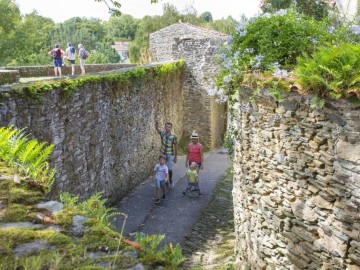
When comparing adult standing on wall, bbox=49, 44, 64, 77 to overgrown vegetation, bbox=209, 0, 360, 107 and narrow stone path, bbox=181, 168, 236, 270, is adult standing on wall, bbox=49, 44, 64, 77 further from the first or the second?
overgrown vegetation, bbox=209, 0, 360, 107

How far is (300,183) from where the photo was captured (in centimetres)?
540

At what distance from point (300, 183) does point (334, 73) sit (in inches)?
61.1

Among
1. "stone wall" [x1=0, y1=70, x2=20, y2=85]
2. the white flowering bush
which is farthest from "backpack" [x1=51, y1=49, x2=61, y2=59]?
the white flowering bush

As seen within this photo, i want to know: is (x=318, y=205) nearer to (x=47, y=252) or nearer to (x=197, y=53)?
(x=47, y=252)

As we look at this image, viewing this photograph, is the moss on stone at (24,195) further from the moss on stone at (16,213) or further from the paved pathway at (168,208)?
the paved pathway at (168,208)

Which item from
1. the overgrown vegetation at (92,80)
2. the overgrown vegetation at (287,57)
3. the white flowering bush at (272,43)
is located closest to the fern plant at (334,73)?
the overgrown vegetation at (287,57)

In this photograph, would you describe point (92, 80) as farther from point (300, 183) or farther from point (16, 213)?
point (16, 213)

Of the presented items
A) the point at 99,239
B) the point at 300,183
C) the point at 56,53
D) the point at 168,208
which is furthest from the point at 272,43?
the point at 56,53

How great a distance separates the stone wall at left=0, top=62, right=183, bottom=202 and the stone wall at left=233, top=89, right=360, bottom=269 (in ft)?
11.8

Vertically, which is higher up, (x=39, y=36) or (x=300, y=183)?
(x=39, y=36)

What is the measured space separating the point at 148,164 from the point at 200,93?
5.50 meters

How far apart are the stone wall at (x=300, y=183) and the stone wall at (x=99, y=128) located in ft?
11.8

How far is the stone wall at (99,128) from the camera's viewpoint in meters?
7.70

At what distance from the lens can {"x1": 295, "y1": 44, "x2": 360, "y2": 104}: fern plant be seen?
14.4 feet
